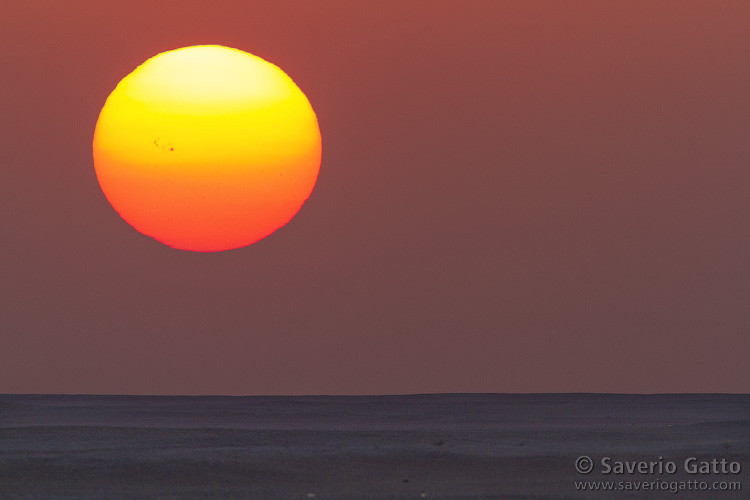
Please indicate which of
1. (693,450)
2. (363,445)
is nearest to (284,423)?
(363,445)

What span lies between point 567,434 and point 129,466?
7420mm

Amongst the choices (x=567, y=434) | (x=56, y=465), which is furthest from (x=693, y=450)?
(x=56, y=465)

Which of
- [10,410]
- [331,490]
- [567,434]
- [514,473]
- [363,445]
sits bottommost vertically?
[331,490]

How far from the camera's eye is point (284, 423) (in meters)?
22.0

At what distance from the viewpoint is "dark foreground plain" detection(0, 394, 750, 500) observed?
569 inches

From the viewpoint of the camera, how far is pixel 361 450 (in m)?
17.6

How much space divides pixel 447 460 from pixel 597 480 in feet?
7.95

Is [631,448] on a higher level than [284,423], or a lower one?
lower

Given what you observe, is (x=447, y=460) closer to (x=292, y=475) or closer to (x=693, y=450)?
(x=292, y=475)

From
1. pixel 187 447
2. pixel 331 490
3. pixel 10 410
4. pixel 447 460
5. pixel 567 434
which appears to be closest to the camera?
pixel 331 490

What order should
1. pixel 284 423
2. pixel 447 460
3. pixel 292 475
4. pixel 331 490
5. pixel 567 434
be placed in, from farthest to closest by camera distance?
pixel 284 423, pixel 567 434, pixel 447 460, pixel 292 475, pixel 331 490

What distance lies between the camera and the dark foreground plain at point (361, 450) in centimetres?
1445

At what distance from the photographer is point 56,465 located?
53.2 feet

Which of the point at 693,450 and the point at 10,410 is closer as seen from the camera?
the point at 693,450
